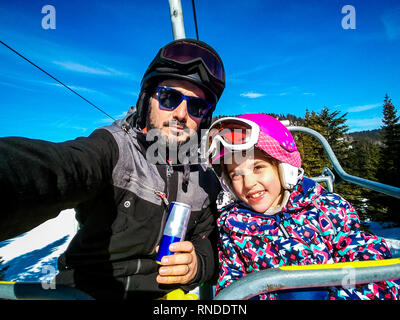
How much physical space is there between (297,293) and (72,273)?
1590 millimetres

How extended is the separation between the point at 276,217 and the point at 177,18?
2.51 metres

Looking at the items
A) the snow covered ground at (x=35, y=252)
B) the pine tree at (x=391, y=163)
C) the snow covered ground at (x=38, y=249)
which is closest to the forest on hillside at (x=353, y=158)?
the pine tree at (x=391, y=163)

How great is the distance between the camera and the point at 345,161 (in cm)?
2273

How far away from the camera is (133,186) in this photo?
1611 millimetres

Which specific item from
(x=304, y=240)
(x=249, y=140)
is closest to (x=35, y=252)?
(x=249, y=140)

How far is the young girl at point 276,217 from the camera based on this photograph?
157 cm

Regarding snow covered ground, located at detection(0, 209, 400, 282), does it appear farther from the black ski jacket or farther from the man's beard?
the man's beard

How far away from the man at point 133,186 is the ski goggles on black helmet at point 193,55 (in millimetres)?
13

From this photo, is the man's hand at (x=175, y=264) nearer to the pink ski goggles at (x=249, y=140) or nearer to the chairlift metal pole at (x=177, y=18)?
the pink ski goggles at (x=249, y=140)

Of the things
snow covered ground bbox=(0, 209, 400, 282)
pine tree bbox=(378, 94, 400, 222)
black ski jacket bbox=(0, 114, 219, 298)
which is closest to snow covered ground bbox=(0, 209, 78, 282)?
snow covered ground bbox=(0, 209, 400, 282)

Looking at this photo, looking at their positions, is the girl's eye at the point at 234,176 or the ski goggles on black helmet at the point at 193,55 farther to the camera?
the ski goggles on black helmet at the point at 193,55

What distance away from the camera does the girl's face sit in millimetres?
1858

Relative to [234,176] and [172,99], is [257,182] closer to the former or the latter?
[234,176]
